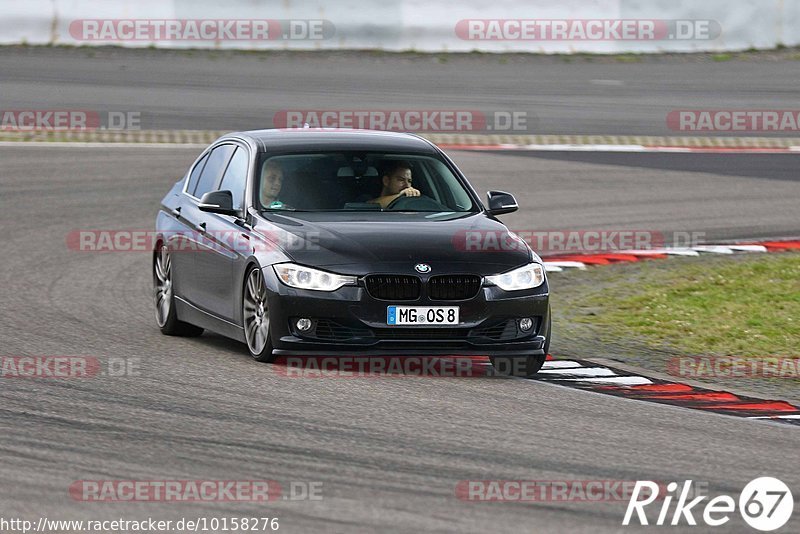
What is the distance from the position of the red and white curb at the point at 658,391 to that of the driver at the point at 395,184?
4.82 ft

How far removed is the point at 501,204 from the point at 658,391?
1865 millimetres

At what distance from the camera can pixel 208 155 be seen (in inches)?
484

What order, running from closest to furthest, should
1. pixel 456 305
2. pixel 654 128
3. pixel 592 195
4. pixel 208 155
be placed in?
pixel 456 305, pixel 208 155, pixel 592 195, pixel 654 128

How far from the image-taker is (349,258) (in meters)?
9.88

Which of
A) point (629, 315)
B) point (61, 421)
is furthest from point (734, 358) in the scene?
point (61, 421)

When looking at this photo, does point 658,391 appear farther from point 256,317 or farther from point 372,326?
point 256,317

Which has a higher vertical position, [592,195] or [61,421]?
[61,421]

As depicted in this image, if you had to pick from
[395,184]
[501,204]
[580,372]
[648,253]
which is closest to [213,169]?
[395,184]

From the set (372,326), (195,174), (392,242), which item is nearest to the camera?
(372,326)

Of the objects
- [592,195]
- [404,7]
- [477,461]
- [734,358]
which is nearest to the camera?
[477,461]

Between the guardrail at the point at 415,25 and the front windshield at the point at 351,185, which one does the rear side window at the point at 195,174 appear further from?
the guardrail at the point at 415,25

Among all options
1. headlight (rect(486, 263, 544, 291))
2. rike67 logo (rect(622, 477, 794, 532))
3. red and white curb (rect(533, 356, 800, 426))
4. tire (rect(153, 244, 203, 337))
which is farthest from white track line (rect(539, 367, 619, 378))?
rike67 logo (rect(622, 477, 794, 532))

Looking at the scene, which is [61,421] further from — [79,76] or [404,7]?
[404,7]

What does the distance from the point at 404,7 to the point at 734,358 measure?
1964 cm
